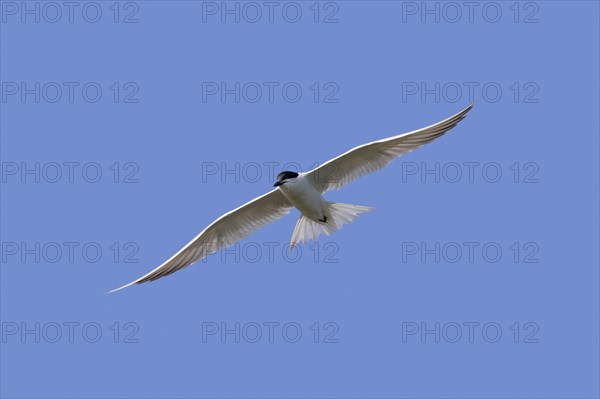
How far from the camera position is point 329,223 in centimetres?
1786

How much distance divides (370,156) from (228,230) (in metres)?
2.35

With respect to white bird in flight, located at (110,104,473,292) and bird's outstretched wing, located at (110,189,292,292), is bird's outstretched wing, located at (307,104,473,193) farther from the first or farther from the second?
bird's outstretched wing, located at (110,189,292,292)

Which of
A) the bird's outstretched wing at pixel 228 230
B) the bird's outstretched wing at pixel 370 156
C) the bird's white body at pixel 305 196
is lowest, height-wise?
the bird's outstretched wing at pixel 228 230

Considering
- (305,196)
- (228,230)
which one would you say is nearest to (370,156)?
(305,196)

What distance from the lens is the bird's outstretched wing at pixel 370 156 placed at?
17062 mm

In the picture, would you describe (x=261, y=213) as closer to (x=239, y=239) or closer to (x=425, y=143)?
(x=239, y=239)

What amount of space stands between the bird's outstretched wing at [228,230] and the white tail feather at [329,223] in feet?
1.09

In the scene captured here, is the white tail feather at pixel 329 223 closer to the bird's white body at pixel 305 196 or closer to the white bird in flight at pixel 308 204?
the white bird in flight at pixel 308 204

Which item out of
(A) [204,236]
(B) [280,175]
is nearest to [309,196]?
(B) [280,175]

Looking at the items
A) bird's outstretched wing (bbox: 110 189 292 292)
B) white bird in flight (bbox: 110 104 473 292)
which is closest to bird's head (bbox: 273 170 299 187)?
white bird in flight (bbox: 110 104 473 292)

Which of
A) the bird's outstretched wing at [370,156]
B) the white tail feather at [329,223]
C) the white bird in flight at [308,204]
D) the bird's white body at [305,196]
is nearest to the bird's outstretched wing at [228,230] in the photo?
the white bird in flight at [308,204]

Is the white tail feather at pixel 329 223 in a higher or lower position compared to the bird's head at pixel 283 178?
lower

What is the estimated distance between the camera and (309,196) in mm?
17344

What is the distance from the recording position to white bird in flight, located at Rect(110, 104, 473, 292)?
676 inches
